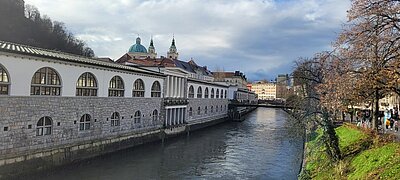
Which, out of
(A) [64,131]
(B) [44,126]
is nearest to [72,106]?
(A) [64,131]

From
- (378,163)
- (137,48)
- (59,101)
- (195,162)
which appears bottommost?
(195,162)

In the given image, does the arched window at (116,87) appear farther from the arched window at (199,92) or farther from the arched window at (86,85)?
the arched window at (199,92)

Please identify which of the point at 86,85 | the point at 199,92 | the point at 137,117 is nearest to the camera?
the point at 86,85

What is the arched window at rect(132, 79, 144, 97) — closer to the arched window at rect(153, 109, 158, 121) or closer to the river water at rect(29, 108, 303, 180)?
the arched window at rect(153, 109, 158, 121)

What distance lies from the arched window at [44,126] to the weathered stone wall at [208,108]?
89.7 ft

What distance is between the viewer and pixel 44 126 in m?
22.9

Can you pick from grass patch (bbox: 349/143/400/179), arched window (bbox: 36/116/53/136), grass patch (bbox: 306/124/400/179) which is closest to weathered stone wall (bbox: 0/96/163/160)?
arched window (bbox: 36/116/53/136)

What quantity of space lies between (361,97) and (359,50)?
3.56 meters

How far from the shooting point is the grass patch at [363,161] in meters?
12.6

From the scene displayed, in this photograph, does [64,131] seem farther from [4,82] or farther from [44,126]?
[4,82]

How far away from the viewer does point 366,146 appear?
17750mm

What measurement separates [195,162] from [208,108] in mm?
32757

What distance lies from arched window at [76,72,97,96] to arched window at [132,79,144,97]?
649 centimetres

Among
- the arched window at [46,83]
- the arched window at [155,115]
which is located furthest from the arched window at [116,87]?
the arched window at [155,115]
